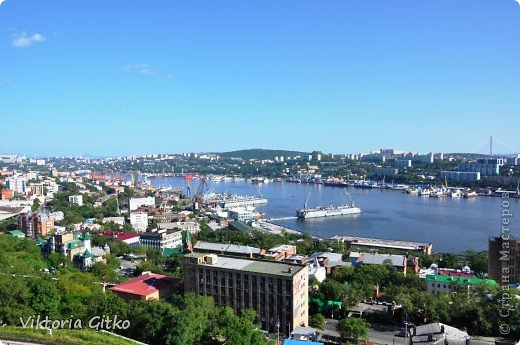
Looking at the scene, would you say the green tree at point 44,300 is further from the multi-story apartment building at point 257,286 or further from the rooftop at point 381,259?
the rooftop at point 381,259

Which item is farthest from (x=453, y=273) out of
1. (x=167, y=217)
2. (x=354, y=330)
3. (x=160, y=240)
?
(x=167, y=217)

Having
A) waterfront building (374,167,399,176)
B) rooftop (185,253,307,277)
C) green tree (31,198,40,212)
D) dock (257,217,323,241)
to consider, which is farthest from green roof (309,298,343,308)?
waterfront building (374,167,399,176)

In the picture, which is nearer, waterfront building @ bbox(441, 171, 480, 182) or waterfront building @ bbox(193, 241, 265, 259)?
waterfront building @ bbox(193, 241, 265, 259)

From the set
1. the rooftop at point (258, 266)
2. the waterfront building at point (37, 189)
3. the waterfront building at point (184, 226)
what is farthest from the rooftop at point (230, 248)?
the waterfront building at point (37, 189)

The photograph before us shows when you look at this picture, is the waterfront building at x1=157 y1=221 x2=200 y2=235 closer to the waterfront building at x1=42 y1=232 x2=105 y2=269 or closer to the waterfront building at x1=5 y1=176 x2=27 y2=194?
the waterfront building at x1=42 y1=232 x2=105 y2=269

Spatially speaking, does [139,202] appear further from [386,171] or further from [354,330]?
[386,171]

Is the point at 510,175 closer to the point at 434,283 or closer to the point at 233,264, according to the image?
the point at 434,283
